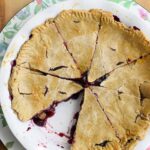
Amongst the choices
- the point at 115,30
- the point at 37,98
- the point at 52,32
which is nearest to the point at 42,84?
the point at 37,98

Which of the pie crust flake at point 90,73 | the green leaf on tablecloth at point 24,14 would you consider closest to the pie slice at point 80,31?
the pie crust flake at point 90,73

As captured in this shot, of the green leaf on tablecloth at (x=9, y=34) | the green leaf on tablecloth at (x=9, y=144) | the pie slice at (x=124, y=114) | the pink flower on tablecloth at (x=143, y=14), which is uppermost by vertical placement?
the pink flower on tablecloth at (x=143, y=14)

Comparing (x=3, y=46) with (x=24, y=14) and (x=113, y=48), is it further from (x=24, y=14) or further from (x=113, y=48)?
(x=113, y=48)

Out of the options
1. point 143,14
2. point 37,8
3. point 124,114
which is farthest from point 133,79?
point 37,8

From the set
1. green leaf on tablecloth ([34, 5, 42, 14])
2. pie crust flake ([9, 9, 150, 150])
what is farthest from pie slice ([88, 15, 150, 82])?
green leaf on tablecloth ([34, 5, 42, 14])

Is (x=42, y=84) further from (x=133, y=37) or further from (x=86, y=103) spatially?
(x=133, y=37)

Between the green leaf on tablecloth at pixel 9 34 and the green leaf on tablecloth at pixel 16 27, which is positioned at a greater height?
the green leaf on tablecloth at pixel 16 27

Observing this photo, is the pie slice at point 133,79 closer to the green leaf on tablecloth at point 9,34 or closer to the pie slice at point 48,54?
the pie slice at point 48,54
